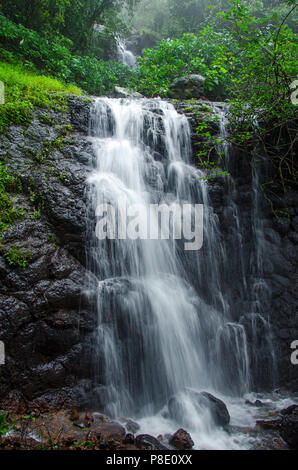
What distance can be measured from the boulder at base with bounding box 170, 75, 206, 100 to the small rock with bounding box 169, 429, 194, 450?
906cm

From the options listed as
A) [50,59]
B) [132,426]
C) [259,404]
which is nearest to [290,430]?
[259,404]

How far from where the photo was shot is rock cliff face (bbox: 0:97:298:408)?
11.7 ft

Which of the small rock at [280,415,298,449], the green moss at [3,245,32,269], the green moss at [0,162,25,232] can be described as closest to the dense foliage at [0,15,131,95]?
the green moss at [0,162,25,232]

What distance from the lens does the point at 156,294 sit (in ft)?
14.8

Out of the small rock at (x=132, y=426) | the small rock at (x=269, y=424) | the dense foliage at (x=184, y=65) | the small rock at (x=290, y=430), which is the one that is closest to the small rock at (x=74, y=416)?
the small rock at (x=132, y=426)

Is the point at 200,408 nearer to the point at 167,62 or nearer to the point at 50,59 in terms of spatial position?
the point at 50,59

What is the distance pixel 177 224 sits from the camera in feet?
17.5

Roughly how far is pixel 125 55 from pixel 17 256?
51.4 ft

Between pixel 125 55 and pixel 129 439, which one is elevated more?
pixel 125 55

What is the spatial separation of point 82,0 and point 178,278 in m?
12.1

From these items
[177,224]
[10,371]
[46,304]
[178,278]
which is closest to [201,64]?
[177,224]

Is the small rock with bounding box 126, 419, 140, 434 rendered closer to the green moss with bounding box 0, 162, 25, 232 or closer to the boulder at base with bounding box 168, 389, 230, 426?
the boulder at base with bounding box 168, 389, 230, 426

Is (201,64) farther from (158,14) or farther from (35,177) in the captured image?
(158,14)

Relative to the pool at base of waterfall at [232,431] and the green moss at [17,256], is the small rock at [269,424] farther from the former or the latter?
the green moss at [17,256]
